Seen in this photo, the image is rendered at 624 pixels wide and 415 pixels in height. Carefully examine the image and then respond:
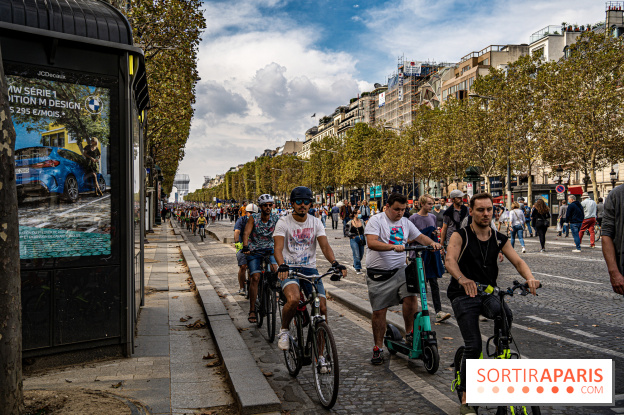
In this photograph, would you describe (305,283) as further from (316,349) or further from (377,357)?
(377,357)

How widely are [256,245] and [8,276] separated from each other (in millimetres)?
4825

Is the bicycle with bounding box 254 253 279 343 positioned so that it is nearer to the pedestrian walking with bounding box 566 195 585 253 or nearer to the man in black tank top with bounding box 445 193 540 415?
Answer: the man in black tank top with bounding box 445 193 540 415

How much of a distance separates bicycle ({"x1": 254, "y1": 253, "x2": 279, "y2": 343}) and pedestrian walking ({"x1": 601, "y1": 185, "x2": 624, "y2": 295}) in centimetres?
349

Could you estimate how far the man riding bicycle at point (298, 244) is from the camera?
17.0ft

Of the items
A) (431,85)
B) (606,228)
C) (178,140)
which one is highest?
(431,85)

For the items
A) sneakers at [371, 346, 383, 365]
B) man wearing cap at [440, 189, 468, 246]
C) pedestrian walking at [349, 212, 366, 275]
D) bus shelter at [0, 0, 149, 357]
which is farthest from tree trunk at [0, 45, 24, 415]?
pedestrian walking at [349, 212, 366, 275]

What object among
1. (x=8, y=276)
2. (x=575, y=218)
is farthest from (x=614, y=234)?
(x=575, y=218)

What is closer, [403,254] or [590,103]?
[403,254]

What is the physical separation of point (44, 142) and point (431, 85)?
84545 millimetres

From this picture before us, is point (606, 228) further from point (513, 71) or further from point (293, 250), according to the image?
point (513, 71)

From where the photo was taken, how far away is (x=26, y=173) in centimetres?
516

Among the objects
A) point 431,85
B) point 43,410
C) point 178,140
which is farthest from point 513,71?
point 431,85

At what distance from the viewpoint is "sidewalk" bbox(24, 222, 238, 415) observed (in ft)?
15.1

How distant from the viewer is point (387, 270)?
18.4 feet
